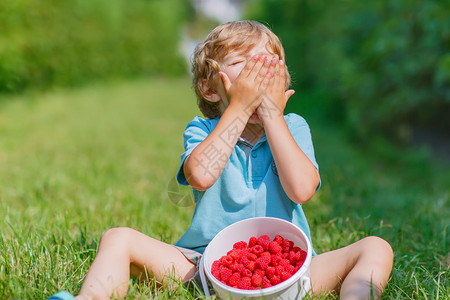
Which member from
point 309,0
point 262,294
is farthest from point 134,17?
point 262,294

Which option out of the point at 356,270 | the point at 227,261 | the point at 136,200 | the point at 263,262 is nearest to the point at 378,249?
the point at 356,270

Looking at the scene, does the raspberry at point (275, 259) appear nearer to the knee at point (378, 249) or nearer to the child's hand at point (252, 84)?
the knee at point (378, 249)

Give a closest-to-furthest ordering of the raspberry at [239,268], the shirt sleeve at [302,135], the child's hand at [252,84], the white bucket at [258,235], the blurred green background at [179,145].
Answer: the white bucket at [258,235] → the raspberry at [239,268] → the child's hand at [252,84] → the shirt sleeve at [302,135] → the blurred green background at [179,145]

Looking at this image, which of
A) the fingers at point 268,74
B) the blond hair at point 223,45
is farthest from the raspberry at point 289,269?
the blond hair at point 223,45

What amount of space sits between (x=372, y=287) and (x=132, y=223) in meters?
1.34

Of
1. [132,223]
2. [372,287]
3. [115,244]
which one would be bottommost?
[132,223]

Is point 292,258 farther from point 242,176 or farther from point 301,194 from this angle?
point 242,176

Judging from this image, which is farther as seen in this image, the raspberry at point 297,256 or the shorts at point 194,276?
the shorts at point 194,276

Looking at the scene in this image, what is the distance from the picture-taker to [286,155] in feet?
4.88

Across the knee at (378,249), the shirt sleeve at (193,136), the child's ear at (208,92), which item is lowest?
the knee at (378,249)

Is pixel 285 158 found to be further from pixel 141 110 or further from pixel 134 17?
pixel 134 17

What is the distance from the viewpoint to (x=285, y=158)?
Result: 4.88ft

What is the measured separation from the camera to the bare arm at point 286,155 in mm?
1491

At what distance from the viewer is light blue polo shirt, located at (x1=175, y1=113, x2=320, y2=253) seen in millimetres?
1619
